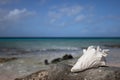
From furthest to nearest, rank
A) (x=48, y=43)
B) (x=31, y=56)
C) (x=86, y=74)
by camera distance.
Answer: (x=48, y=43)
(x=31, y=56)
(x=86, y=74)

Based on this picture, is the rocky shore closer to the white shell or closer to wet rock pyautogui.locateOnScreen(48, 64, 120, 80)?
wet rock pyautogui.locateOnScreen(48, 64, 120, 80)

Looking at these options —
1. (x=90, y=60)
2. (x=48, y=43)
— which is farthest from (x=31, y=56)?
(x=48, y=43)

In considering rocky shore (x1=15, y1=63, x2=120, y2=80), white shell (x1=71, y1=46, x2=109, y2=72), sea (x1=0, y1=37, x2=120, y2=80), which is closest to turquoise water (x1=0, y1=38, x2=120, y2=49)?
sea (x1=0, y1=37, x2=120, y2=80)

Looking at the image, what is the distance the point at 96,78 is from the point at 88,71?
30 cm

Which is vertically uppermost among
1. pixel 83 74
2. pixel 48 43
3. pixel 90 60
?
pixel 90 60

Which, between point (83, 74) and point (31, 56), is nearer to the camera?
point (83, 74)

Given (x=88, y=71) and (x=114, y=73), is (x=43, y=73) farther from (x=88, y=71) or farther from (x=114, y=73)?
(x=114, y=73)

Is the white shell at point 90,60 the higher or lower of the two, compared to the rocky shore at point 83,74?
higher

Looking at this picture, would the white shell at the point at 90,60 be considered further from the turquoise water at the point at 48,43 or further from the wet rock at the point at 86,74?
the turquoise water at the point at 48,43

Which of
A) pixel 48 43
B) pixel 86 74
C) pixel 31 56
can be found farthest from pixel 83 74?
pixel 48 43

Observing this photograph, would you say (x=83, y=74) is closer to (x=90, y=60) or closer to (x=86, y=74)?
(x=86, y=74)

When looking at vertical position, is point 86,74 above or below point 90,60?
below

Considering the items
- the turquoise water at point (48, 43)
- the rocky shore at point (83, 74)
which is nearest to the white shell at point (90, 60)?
the rocky shore at point (83, 74)

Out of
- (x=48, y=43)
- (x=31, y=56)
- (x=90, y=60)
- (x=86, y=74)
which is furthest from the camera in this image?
(x=48, y=43)
